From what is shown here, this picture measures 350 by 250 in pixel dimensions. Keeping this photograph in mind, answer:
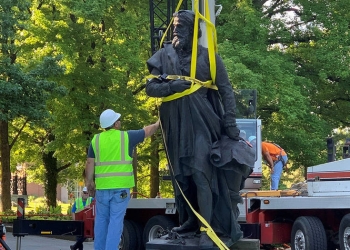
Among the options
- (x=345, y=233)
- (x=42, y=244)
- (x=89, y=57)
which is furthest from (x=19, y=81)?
(x=345, y=233)

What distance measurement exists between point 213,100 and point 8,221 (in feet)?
59.6

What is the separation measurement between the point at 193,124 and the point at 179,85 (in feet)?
1.36

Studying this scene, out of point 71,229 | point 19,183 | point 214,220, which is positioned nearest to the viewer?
point 214,220

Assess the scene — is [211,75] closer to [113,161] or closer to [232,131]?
[232,131]

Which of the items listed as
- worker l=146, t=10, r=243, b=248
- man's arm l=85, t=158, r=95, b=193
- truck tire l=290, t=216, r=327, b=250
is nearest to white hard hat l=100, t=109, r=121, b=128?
man's arm l=85, t=158, r=95, b=193

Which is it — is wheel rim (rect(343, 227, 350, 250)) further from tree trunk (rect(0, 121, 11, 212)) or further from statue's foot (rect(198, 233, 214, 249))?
tree trunk (rect(0, 121, 11, 212))

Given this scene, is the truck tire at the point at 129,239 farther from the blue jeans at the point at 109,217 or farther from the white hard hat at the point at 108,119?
the white hard hat at the point at 108,119

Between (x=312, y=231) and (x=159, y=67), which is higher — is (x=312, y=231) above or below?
below

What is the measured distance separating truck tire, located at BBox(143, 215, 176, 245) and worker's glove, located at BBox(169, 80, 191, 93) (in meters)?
7.23

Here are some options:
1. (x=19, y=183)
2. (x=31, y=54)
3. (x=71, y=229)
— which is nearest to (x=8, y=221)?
(x=31, y=54)

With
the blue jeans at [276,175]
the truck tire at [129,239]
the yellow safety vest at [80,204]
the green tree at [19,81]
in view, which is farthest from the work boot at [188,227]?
the green tree at [19,81]

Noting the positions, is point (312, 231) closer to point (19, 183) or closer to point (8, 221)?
point (8, 221)

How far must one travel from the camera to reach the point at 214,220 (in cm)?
832

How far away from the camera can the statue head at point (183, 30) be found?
8.31 metres
